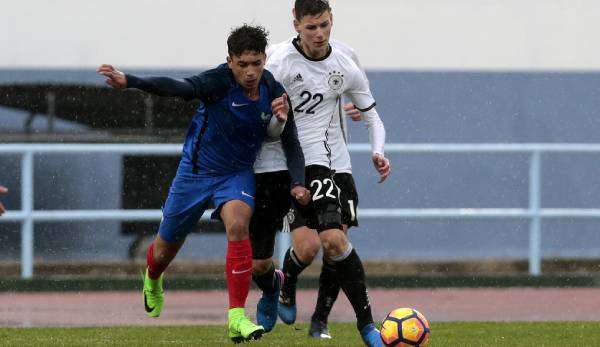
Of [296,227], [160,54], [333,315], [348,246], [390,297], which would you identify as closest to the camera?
[348,246]

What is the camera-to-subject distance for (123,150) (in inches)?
489

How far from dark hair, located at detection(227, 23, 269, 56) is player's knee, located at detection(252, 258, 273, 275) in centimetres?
135

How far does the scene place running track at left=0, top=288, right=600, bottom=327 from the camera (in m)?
10.4

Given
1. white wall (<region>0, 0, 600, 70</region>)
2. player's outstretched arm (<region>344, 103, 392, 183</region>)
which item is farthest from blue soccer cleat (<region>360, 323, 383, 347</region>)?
white wall (<region>0, 0, 600, 70</region>)

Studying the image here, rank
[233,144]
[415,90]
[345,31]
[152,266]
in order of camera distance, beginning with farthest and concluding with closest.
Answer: [415,90], [345,31], [152,266], [233,144]

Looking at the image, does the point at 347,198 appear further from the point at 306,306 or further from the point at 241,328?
the point at 306,306

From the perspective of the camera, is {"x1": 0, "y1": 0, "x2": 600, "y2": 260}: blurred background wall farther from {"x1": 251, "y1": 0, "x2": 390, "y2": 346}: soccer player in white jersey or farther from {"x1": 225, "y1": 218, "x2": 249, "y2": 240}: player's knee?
{"x1": 225, "y1": 218, "x2": 249, "y2": 240}: player's knee

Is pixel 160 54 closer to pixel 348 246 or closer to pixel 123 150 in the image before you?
pixel 123 150

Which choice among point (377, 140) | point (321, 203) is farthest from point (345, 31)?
point (321, 203)

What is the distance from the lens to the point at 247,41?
7711 mm

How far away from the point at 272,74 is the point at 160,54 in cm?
550

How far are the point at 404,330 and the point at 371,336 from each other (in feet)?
0.56

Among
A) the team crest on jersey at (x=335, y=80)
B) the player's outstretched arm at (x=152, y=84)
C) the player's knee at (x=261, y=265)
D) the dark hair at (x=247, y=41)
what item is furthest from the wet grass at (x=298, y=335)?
the dark hair at (x=247, y=41)

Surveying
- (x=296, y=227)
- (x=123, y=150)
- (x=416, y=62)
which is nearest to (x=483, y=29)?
(x=416, y=62)
